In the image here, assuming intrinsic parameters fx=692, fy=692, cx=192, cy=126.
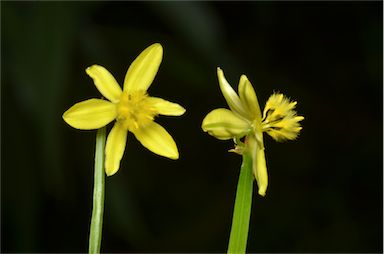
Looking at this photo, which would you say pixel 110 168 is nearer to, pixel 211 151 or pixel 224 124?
pixel 224 124

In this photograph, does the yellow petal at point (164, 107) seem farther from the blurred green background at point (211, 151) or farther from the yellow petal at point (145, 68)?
the blurred green background at point (211, 151)

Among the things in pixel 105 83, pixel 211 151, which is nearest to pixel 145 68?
pixel 105 83

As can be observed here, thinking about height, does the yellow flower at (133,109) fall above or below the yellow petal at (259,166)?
above

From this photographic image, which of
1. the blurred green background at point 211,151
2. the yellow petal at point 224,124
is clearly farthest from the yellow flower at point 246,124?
the blurred green background at point 211,151

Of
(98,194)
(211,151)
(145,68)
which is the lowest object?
(98,194)

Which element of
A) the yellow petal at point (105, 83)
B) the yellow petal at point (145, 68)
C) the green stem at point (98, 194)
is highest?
the yellow petal at point (145, 68)
